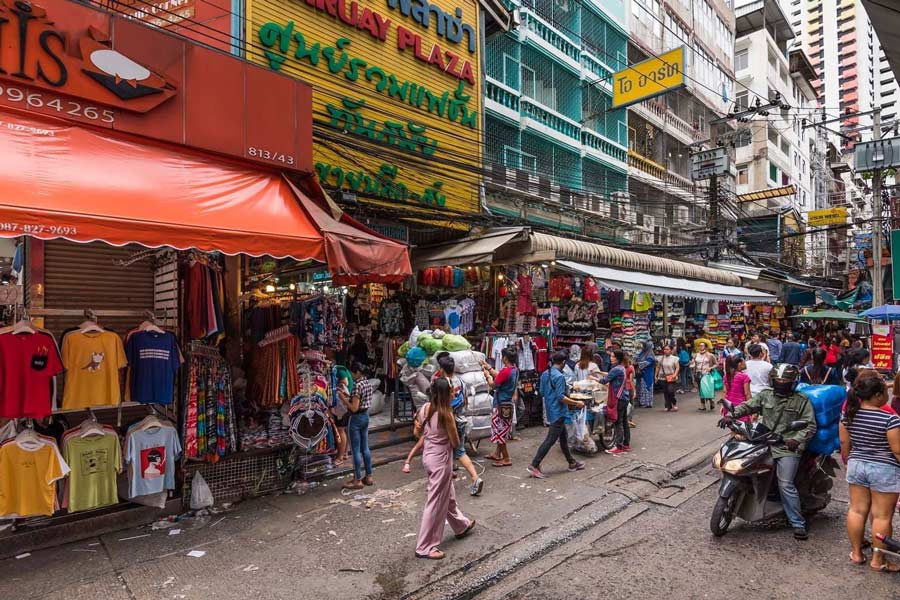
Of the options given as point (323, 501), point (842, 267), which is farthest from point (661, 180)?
point (842, 267)

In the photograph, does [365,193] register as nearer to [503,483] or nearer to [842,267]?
[503,483]

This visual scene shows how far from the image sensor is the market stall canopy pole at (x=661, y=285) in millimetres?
10531

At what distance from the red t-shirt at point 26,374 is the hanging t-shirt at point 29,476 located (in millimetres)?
326

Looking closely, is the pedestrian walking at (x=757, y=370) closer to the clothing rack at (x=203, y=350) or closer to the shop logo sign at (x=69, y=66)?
the clothing rack at (x=203, y=350)

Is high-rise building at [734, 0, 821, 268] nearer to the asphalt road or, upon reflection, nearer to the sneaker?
the sneaker

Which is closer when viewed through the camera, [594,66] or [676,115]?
[594,66]

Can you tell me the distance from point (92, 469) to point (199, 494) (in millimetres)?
1176

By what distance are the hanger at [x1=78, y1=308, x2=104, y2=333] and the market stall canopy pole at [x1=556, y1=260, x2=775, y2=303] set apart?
7.57 m

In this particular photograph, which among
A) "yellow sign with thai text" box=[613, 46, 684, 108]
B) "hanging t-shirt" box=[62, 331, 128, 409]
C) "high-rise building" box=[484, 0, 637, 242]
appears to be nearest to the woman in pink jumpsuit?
"hanging t-shirt" box=[62, 331, 128, 409]

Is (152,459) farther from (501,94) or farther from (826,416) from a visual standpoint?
(501,94)

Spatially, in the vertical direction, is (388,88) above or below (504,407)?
above

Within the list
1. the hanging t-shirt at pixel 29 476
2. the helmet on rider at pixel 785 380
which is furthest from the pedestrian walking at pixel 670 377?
the hanging t-shirt at pixel 29 476

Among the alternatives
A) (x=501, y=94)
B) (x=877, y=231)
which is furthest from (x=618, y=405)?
(x=877, y=231)

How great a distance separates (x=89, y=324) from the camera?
5586 millimetres
